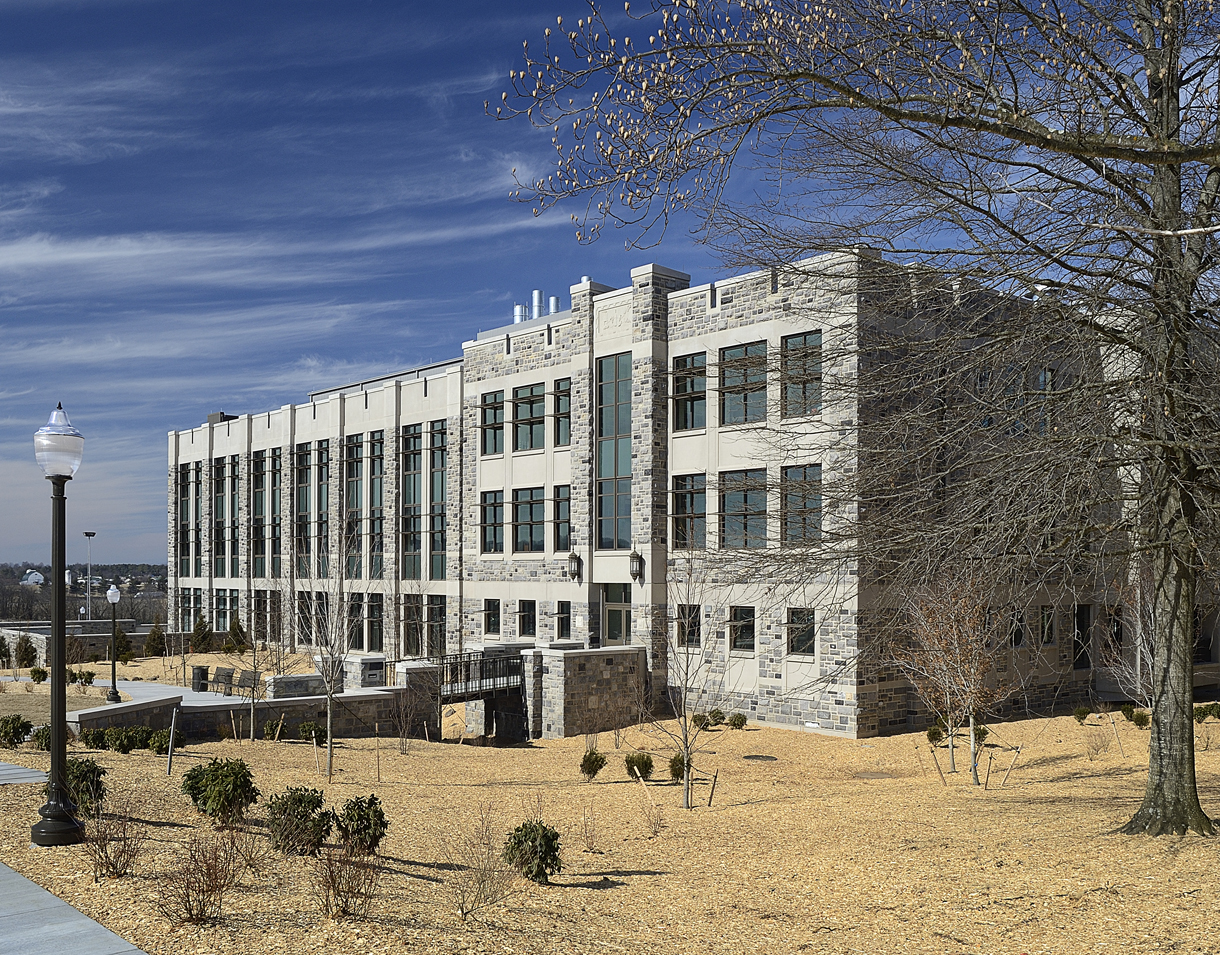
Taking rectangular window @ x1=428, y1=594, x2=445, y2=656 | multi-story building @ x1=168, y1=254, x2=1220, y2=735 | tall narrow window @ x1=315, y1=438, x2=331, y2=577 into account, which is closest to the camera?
multi-story building @ x1=168, y1=254, x2=1220, y2=735

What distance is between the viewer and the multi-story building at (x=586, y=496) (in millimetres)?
25234

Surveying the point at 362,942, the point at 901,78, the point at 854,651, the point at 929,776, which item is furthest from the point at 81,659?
the point at 901,78

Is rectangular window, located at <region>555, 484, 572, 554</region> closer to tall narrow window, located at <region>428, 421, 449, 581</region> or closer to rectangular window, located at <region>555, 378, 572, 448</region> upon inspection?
rectangular window, located at <region>555, 378, 572, 448</region>

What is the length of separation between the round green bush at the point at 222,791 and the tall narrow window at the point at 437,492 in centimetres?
2660

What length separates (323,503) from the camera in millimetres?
45938

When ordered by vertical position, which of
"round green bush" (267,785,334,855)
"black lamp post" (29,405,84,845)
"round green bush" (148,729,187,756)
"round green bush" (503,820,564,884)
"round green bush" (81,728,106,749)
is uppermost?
"black lamp post" (29,405,84,845)

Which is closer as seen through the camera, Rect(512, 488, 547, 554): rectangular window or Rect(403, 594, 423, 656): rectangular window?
Rect(512, 488, 547, 554): rectangular window

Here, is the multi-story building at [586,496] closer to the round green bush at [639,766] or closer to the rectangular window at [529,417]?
the rectangular window at [529,417]

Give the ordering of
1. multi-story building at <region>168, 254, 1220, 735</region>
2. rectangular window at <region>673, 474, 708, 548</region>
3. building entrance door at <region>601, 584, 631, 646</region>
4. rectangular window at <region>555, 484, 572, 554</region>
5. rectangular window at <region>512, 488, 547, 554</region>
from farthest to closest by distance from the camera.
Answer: rectangular window at <region>512, 488, 547, 554</region>, rectangular window at <region>555, 484, 572, 554</region>, building entrance door at <region>601, 584, 631, 646</region>, rectangular window at <region>673, 474, 708, 548</region>, multi-story building at <region>168, 254, 1220, 735</region>

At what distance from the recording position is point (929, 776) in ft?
63.9

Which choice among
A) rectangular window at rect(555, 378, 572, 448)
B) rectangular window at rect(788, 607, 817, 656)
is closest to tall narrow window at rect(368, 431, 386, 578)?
rectangular window at rect(555, 378, 572, 448)

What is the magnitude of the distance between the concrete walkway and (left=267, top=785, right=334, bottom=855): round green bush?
103 inches

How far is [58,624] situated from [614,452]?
882 inches

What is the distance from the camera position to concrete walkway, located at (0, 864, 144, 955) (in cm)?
652
